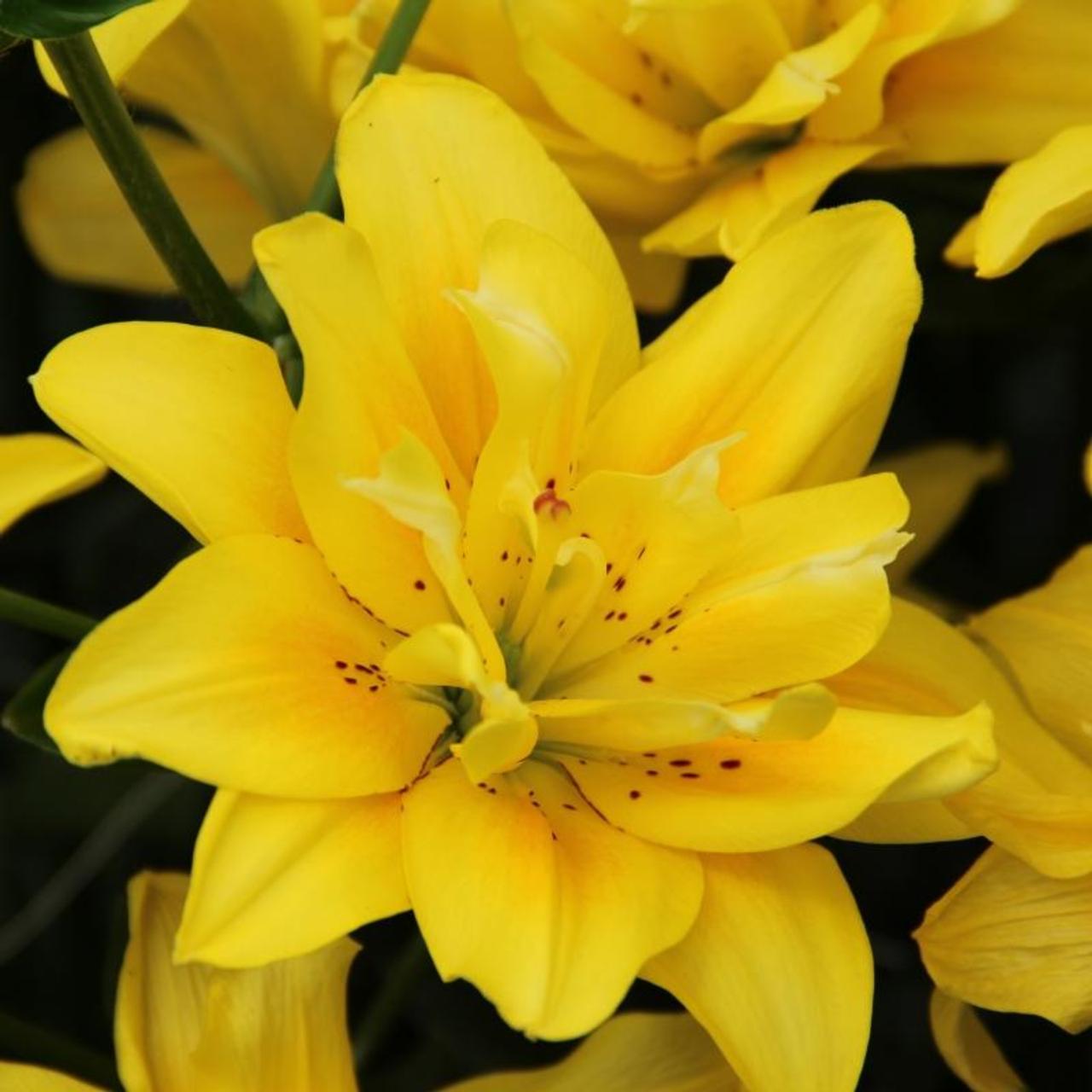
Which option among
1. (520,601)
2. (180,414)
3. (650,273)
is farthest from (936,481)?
(180,414)

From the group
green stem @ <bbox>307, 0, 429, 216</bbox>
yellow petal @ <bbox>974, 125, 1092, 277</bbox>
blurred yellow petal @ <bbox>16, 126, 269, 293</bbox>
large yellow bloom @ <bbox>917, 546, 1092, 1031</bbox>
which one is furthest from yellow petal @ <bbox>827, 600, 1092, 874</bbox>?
blurred yellow petal @ <bbox>16, 126, 269, 293</bbox>

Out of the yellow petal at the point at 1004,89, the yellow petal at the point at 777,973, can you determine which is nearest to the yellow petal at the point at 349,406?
the yellow petal at the point at 777,973

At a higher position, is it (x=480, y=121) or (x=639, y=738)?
(x=480, y=121)

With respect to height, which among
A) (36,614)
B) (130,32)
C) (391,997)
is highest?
(130,32)

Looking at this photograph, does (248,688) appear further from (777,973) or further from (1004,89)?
(1004,89)

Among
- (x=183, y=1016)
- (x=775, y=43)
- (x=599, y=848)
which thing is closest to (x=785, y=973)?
(x=599, y=848)

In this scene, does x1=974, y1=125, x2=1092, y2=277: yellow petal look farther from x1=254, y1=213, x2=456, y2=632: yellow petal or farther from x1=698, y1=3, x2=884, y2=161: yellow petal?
x1=254, y1=213, x2=456, y2=632: yellow petal

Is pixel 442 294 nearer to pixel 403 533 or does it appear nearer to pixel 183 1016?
pixel 403 533
